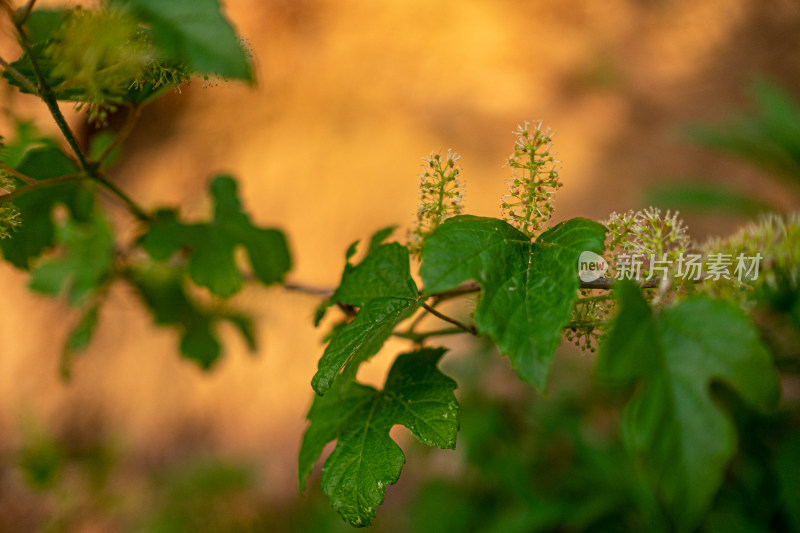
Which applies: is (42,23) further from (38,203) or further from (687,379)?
(687,379)

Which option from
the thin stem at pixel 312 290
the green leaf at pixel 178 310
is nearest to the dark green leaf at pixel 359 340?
the thin stem at pixel 312 290

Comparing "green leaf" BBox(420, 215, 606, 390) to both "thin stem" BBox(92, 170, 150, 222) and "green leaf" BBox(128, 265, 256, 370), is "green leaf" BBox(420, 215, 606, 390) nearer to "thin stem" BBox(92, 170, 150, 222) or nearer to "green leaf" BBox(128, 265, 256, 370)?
"thin stem" BBox(92, 170, 150, 222)

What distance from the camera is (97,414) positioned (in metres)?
3.25

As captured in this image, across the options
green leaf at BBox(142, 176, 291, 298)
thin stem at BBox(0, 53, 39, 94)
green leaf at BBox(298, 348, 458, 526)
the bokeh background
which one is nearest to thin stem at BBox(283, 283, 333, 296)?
green leaf at BBox(142, 176, 291, 298)

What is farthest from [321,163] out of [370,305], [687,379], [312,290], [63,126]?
[687,379]

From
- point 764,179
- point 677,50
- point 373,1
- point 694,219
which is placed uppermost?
point 373,1

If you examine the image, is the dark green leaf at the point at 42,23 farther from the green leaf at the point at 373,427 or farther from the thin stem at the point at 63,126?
the green leaf at the point at 373,427

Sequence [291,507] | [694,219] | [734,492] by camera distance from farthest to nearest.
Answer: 1. [694,219]
2. [291,507]
3. [734,492]

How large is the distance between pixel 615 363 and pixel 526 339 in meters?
0.08

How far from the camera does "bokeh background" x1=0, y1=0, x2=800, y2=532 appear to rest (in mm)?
2939

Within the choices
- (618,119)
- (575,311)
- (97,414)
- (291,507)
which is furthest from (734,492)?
(97,414)

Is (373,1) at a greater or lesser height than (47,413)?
greater

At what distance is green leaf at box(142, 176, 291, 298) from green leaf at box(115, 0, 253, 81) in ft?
1.58

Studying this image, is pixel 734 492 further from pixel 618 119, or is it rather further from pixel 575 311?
pixel 618 119
